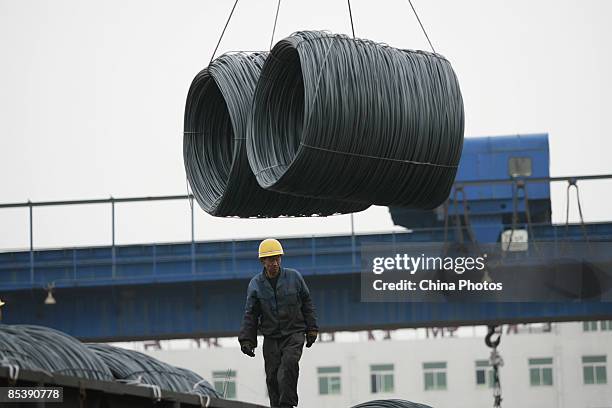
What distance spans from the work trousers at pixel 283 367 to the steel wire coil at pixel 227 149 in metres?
1.24

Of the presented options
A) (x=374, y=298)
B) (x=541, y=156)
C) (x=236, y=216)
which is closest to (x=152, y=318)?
(x=374, y=298)

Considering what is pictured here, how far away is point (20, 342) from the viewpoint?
10945 millimetres

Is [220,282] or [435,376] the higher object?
[220,282]

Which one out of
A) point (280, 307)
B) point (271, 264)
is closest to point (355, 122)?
point (271, 264)

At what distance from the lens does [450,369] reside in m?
83.1

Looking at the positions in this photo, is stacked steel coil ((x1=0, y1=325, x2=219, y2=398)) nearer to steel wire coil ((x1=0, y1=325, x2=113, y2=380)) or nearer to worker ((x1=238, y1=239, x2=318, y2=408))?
steel wire coil ((x1=0, y1=325, x2=113, y2=380))

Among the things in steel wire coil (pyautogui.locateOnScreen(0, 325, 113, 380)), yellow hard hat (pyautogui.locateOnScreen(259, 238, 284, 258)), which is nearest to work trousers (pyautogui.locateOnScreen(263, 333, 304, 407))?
yellow hard hat (pyautogui.locateOnScreen(259, 238, 284, 258))

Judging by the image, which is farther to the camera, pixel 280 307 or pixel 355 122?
pixel 280 307

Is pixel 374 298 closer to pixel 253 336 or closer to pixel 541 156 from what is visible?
pixel 541 156

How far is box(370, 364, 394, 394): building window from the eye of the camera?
83438 millimetres

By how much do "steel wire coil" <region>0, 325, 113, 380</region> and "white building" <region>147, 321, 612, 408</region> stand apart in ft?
233

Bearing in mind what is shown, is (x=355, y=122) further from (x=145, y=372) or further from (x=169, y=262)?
(x=169, y=262)

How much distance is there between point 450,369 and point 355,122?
7182 centimetres

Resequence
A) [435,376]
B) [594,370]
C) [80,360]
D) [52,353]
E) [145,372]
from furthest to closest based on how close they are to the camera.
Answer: [435,376], [594,370], [145,372], [80,360], [52,353]
